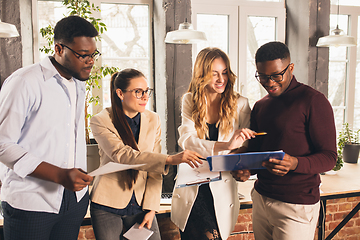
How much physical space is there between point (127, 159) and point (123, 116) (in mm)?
255

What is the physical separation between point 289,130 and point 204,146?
1.49 feet

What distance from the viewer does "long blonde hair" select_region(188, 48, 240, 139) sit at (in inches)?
65.9

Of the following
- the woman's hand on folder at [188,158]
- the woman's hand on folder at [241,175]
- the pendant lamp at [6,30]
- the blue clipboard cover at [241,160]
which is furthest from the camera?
the pendant lamp at [6,30]

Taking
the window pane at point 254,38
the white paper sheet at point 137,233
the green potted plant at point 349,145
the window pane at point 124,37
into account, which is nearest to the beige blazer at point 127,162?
the white paper sheet at point 137,233

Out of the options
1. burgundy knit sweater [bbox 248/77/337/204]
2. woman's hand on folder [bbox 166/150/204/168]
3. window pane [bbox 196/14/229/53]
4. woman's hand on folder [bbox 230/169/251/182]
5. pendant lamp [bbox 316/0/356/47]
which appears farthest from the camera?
window pane [bbox 196/14/229/53]

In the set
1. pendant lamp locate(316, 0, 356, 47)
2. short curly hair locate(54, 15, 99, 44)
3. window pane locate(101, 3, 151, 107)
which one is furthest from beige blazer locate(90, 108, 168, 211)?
pendant lamp locate(316, 0, 356, 47)

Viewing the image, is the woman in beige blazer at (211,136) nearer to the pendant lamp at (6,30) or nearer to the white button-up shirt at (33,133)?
the white button-up shirt at (33,133)

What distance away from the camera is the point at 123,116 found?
5.35 feet

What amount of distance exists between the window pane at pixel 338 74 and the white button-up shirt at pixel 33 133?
3.20 meters

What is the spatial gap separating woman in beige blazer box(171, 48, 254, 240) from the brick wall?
3.41ft

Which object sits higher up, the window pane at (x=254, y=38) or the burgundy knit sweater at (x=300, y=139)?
the window pane at (x=254, y=38)

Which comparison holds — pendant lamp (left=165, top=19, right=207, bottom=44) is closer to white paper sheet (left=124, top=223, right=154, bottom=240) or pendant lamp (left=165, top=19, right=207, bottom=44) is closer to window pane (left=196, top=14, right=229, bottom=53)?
window pane (left=196, top=14, right=229, bottom=53)

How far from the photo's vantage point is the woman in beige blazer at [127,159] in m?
1.54

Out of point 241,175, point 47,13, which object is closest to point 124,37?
point 47,13
